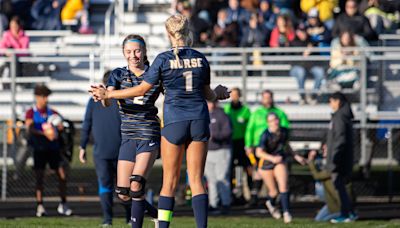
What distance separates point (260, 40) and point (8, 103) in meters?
5.75

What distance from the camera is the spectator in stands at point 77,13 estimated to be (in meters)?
28.5

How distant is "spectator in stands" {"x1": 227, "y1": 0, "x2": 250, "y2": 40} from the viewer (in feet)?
87.0

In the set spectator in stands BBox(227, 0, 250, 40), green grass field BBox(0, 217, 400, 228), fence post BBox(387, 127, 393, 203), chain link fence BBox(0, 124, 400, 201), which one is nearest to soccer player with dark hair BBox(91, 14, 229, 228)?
green grass field BBox(0, 217, 400, 228)

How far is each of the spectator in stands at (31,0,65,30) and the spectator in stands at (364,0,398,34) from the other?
284 inches

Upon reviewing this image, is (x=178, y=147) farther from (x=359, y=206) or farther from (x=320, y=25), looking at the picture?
(x=320, y=25)

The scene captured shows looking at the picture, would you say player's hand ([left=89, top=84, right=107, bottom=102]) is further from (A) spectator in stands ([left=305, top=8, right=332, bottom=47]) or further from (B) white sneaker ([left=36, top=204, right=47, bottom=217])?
(A) spectator in stands ([left=305, top=8, right=332, bottom=47])

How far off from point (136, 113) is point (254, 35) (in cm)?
1316

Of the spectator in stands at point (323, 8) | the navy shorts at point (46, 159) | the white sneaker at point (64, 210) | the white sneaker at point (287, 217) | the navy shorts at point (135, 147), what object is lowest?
the white sneaker at point (64, 210)

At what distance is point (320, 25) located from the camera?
26.0 m

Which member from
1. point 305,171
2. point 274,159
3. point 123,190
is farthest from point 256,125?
point 123,190

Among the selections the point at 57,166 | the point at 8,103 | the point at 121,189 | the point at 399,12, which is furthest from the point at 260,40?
the point at 121,189

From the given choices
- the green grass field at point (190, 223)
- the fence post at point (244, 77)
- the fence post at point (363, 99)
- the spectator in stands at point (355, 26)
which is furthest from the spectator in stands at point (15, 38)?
the green grass field at point (190, 223)

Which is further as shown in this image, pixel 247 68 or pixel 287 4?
pixel 287 4

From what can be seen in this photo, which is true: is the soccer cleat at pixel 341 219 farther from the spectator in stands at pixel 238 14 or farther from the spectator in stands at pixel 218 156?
the spectator in stands at pixel 238 14
